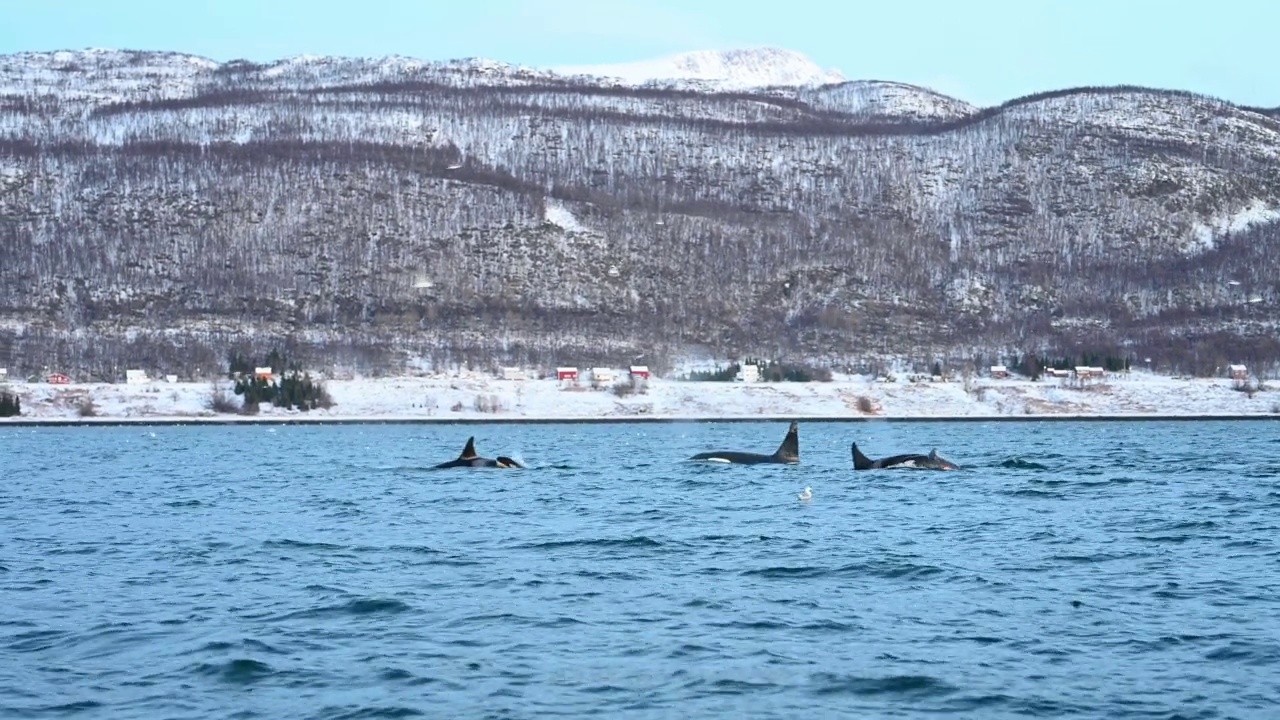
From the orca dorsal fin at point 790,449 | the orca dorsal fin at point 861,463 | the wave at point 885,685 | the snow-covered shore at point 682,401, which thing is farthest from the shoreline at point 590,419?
the wave at point 885,685

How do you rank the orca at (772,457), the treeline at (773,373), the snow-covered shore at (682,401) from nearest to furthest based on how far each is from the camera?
1. the orca at (772,457)
2. the snow-covered shore at (682,401)
3. the treeline at (773,373)

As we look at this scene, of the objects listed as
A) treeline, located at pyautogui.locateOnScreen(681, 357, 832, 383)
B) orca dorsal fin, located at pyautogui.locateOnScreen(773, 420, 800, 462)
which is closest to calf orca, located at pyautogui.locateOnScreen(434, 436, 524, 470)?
orca dorsal fin, located at pyautogui.locateOnScreen(773, 420, 800, 462)

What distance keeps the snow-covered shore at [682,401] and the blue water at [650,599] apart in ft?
274

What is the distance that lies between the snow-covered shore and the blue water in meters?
83.5

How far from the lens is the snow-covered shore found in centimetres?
12950

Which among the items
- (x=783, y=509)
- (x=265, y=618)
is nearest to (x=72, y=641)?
(x=265, y=618)

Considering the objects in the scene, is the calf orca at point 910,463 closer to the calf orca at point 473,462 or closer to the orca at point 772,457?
the orca at point 772,457

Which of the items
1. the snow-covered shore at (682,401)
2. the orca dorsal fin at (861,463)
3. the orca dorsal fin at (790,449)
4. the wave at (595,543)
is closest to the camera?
the wave at (595,543)

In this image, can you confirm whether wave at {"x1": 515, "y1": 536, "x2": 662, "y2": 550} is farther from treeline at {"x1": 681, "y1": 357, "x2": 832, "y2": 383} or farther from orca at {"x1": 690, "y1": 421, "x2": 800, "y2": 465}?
treeline at {"x1": 681, "y1": 357, "x2": 832, "y2": 383}

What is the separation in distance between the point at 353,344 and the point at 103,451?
10691 centimetres

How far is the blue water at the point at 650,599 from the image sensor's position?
1716 cm

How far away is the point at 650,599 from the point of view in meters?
23.0

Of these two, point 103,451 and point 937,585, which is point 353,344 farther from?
point 937,585

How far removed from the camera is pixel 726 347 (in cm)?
18988
